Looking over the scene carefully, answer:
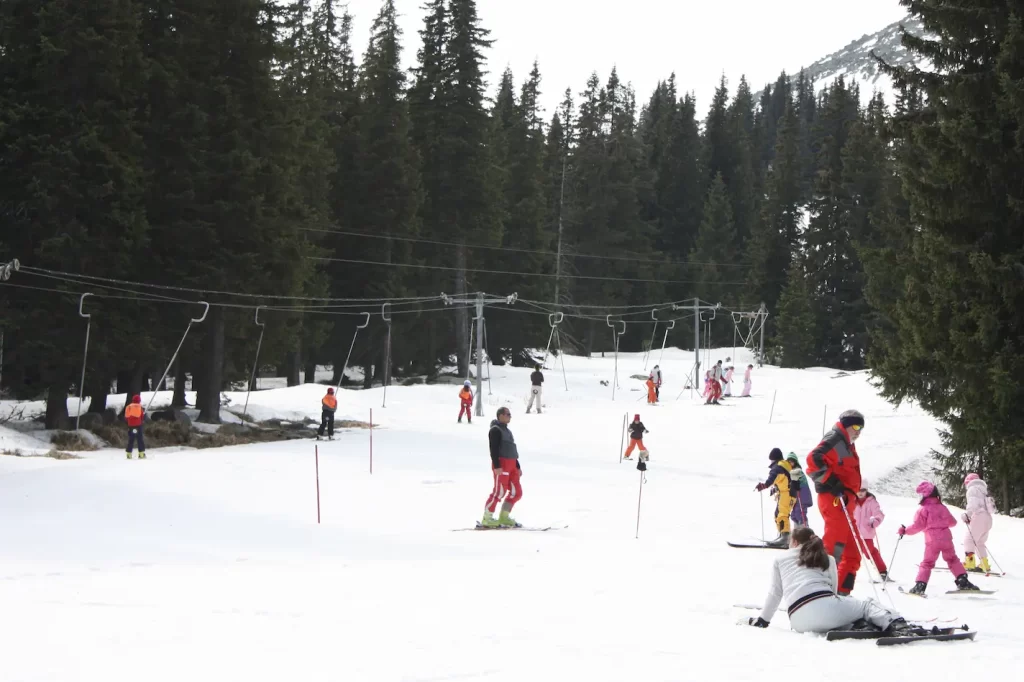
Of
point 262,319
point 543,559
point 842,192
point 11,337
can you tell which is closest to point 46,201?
point 11,337

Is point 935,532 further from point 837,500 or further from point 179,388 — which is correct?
point 179,388

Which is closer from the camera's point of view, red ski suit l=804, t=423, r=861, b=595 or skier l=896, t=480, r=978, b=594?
red ski suit l=804, t=423, r=861, b=595

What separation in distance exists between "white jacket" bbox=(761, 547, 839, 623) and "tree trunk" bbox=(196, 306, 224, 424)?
24.1 m

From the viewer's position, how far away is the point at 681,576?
11242 mm

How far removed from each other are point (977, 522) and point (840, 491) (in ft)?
11.9

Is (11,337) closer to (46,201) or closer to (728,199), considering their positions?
(46,201)

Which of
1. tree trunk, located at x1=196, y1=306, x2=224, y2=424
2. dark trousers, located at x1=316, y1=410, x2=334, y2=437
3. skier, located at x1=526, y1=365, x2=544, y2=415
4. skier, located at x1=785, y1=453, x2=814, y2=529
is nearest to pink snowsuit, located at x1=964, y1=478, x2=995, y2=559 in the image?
skier, located at x1=785, y1=453, x2=814, y2=529

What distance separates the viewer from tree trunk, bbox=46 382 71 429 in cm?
2583

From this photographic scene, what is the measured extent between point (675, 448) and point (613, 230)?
50332mm

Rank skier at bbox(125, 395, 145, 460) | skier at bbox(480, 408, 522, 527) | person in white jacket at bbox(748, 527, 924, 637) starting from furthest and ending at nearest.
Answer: skier at bbox(125, 395, 145, 460), skier at bbox(480, 408, 522, 527), person in white jacket at bbox(748, 527, 924, 637)

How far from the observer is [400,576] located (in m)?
11.0

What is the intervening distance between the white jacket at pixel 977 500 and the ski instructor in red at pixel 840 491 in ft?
10.9

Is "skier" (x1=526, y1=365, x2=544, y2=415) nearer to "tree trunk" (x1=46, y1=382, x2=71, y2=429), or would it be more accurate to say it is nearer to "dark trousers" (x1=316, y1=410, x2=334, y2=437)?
"dark trousers" (x1=316, y1=410, x2=334, y2=437)

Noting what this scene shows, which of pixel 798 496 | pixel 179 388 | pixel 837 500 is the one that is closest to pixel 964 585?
pixel 837 500
